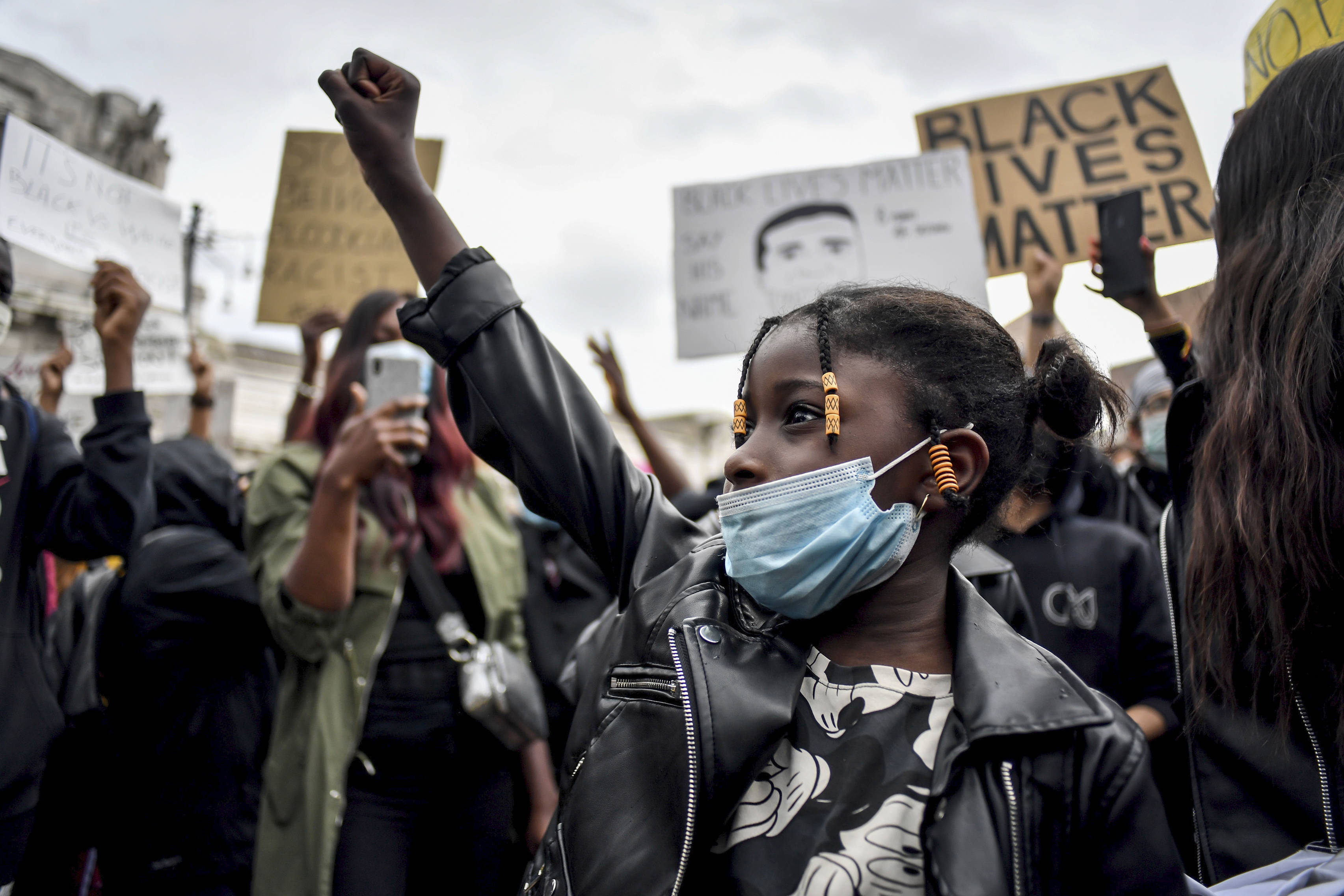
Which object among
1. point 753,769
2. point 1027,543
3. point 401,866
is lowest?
point 401,866

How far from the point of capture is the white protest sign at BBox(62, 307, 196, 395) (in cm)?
456

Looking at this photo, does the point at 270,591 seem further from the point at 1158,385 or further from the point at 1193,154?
the point at 1158,385

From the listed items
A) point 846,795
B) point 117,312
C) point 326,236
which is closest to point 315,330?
point 326,236

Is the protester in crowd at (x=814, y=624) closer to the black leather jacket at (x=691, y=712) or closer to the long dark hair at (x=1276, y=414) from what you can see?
the black leather jacket at (x=691, y=712)

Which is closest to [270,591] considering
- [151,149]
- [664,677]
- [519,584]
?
[519,584]

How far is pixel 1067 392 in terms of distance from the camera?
160 cm

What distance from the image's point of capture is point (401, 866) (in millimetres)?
2504

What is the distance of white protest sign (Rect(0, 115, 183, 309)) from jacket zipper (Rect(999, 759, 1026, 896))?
351 centimetres

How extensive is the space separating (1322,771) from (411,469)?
2.57m

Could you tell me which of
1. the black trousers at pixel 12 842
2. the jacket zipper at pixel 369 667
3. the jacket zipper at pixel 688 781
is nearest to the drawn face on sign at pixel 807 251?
the jacket zipper at pixel 369 667

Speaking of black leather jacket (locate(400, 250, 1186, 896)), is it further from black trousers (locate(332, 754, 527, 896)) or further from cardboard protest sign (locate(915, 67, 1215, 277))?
cardboard protest sign (locate(915, 67, 1215, 277))

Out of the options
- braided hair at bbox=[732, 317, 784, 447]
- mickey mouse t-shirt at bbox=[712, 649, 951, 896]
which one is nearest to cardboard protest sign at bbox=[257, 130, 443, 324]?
braided hair at bbox=[732, 317, 784, 447]

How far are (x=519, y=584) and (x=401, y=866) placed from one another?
3.04ft

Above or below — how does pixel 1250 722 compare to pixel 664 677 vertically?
below
